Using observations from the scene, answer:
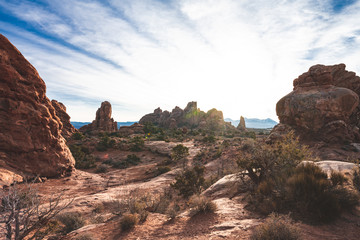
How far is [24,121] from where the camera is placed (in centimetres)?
1344

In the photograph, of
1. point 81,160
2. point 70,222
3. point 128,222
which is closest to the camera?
point 128,222

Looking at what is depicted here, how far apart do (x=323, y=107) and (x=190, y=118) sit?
7422cm

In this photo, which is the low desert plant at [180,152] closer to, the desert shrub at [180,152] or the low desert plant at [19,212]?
the desert shrub at [180,152]

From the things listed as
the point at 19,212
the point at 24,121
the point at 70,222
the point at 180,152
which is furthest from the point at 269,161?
the point at 24,121

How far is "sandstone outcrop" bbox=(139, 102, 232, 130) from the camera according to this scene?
251 feet

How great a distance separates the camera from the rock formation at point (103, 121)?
52562mm

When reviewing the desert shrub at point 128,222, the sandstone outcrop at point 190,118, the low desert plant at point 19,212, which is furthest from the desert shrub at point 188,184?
the sandstone outcrop at point 190,118

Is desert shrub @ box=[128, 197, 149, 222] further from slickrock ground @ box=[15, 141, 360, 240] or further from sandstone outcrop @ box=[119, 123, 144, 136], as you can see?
sandstone outcrop @ box=[119, 123, 144, 136]

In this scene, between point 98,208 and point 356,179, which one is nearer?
point 356,179

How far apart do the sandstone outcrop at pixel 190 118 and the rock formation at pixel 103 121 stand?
96.4 ft

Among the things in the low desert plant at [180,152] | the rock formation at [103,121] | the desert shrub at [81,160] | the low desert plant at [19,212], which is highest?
the rock formation at [103,121]

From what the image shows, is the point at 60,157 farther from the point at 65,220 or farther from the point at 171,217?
the point at 171,217

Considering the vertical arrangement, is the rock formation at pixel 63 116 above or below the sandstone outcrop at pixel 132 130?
above

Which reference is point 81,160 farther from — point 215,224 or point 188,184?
point 215,224
